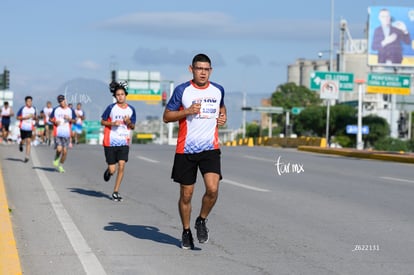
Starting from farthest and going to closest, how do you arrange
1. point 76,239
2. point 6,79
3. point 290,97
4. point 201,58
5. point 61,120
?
point 290,97 < point 6,79 < point 61,120 < point 76,239 < point 201,58

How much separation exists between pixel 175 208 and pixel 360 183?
7.26 metres

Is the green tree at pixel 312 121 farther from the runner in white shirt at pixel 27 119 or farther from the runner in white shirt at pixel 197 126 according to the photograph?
the runner in white shirt at pixel 197 126

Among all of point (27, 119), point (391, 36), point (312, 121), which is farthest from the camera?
point (312, 121)

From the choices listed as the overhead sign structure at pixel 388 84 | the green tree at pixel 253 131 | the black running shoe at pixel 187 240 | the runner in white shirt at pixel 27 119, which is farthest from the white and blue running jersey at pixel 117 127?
the green tree at pixel 253 131

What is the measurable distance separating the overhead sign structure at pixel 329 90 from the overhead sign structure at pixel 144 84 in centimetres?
3112

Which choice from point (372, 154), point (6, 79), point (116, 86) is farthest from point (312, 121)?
point (116, 86)

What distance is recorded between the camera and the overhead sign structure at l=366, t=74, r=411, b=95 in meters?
58.3

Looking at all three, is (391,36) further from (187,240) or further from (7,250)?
(7,250)

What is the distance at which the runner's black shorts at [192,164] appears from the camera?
9.06 metres

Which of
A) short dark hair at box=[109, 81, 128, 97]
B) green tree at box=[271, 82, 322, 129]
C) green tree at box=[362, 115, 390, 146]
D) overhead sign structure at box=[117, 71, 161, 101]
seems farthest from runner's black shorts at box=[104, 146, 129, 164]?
green tree at box=[271, 82, 322, 129]

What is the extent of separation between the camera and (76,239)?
32.1 ft

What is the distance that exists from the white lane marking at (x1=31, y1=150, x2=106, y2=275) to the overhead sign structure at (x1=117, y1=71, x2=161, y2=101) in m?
73.7

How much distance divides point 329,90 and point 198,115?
5194 centimetres

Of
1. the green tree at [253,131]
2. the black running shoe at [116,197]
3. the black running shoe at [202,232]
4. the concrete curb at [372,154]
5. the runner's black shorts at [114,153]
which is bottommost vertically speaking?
the green tree at [253,131]
